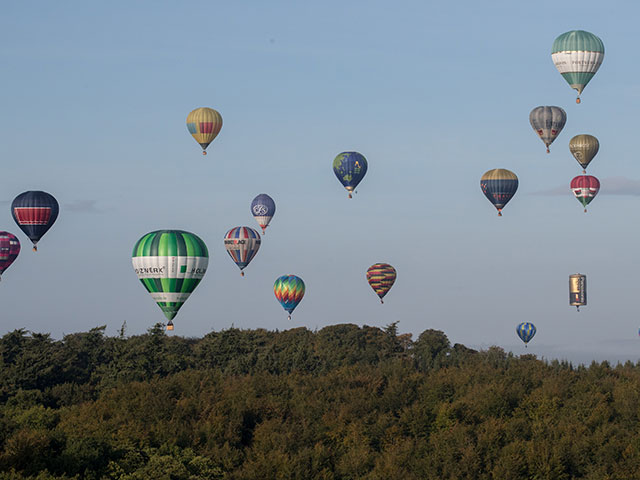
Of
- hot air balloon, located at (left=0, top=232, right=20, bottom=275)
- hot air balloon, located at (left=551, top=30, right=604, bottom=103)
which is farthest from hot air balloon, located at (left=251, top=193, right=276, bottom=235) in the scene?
hot air balloon, located at (left=551, top=30, right=604, bottom=103)

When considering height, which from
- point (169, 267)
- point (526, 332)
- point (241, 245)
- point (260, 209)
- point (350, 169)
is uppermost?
point (350, 169)

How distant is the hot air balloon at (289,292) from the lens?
131125 millimetres

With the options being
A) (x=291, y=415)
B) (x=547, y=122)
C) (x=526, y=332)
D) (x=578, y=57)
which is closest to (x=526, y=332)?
(x=526, y=332)

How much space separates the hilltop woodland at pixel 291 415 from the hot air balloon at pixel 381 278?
13.7 meters

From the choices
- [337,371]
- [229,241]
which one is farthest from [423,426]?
[229,241]

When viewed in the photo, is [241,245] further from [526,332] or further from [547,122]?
[526,332]

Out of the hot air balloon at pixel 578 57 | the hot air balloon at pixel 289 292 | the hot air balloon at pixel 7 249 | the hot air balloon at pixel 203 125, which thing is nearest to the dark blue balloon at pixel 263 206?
the hot air balloon at pixel 289 292

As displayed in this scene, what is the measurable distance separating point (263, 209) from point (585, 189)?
39719 mm

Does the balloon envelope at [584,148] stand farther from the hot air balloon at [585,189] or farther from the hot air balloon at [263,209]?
the hot air balloon at [263,209]

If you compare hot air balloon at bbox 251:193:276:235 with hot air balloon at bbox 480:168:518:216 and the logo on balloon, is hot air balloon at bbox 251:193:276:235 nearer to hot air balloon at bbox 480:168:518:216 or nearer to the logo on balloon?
the logo on balloon

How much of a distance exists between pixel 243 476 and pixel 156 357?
3968 cm

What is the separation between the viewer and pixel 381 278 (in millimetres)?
130000

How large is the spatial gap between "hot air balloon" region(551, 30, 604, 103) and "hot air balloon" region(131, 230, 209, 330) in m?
41.7

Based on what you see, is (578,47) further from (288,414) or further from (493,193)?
(288,414)
